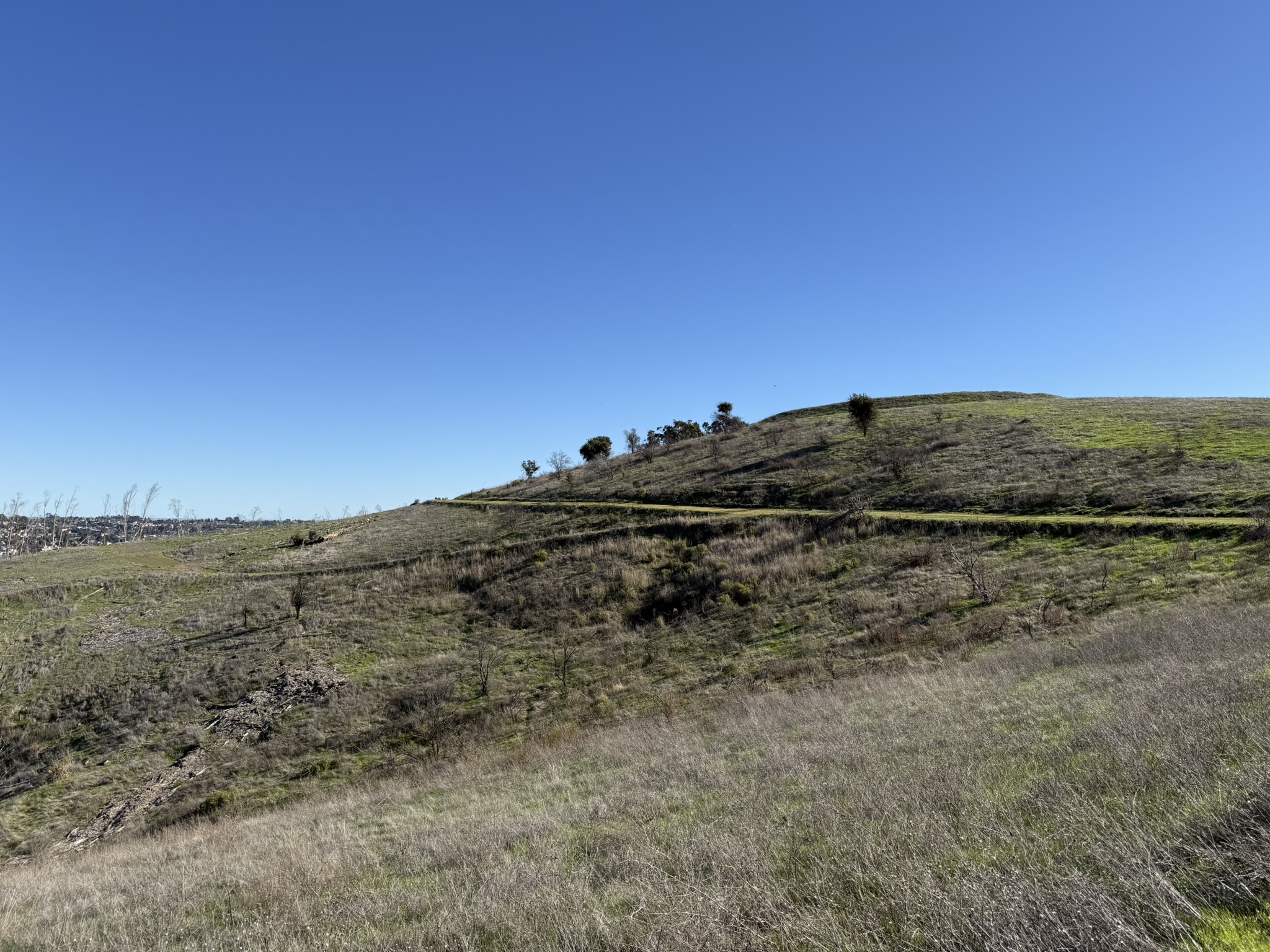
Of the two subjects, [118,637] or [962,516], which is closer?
[962,516]

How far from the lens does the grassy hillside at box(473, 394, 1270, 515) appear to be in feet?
108

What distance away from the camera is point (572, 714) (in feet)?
78.4

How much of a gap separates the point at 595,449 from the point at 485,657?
72153 millimetres

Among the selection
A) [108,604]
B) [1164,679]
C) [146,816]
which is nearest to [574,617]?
[146,816]

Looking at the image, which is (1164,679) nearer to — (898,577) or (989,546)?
(898,577)

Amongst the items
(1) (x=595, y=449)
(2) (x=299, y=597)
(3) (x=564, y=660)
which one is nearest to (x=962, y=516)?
(3) (x=564, y=660)

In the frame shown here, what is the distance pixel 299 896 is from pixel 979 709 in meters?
12.3

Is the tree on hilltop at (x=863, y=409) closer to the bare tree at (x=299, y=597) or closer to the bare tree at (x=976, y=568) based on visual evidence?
the bare tree at (x=976, y=568)

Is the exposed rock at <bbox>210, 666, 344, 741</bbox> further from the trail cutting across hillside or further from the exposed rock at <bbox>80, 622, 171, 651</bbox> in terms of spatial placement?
the trail cutting across hillside

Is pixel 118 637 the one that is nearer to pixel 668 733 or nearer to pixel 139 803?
pixel 139 803

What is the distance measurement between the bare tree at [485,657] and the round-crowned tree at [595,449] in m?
68.2

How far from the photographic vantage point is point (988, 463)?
44438 millimetres

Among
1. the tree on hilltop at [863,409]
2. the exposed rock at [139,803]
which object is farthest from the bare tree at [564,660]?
the tree on hilltop at [863,409]

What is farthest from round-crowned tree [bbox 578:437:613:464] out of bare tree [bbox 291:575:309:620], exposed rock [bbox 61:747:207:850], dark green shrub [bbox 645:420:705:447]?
exposed rock [bbox 61:747:207:850]
